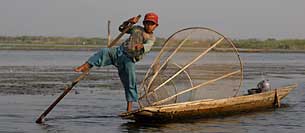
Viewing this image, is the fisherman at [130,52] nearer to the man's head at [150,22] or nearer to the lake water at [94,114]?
the man's head at [150,22]

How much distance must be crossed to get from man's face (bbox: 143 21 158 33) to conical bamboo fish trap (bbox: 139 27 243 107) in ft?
3.78

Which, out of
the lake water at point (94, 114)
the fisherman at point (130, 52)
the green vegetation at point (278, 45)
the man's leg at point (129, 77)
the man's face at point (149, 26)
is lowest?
the lake water at point (94, 114)

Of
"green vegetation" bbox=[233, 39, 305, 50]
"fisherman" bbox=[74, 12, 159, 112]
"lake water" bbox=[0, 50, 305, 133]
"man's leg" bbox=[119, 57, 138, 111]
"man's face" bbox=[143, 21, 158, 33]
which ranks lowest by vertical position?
"lake water" bbox=[0, 50, 305, 133]

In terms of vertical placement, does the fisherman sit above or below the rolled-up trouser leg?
above

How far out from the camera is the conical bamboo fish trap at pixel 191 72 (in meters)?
12.0

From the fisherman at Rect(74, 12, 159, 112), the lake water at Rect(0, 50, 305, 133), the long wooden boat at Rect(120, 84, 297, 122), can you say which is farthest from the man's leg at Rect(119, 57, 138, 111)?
the lake water at Rect(0, 50, 305, 133)

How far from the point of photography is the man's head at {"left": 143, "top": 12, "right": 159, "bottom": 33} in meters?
10.7

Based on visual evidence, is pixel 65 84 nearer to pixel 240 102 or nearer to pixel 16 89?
pixel 16 89

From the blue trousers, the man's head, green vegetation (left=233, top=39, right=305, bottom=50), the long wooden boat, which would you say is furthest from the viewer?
green vegetation (left=233, top=39, right=305, bottom=50)

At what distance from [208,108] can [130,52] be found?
226 centimetres

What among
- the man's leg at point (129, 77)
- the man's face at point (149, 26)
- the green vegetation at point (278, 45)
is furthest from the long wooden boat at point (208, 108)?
the green vegetation at point (278, 45)

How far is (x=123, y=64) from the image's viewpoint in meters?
11.2

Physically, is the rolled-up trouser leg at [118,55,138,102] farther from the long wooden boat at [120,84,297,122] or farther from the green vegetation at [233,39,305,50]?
the green vegetation at [233,39,305,50]

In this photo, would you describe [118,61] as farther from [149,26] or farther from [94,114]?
[94,114]
